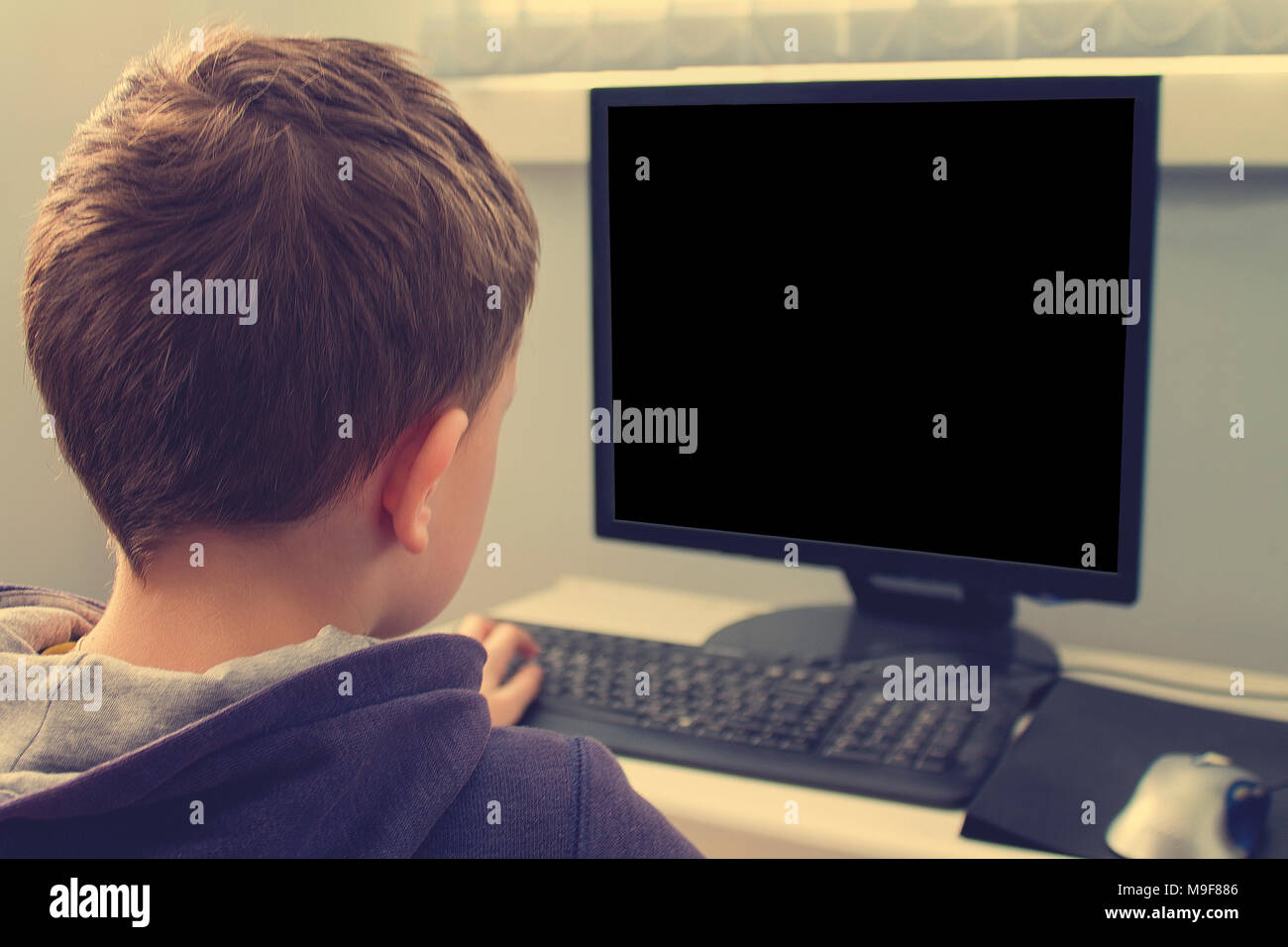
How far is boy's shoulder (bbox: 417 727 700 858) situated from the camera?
59cm

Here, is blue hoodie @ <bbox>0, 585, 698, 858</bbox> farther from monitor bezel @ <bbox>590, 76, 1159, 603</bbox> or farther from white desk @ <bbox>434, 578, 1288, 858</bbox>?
monitor bezel @ <bbox>590, 76, 1159, 603</bbox>

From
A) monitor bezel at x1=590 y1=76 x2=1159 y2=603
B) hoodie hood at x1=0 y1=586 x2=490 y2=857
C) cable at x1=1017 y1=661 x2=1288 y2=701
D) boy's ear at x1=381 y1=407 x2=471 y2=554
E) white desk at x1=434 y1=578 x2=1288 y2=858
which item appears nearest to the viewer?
hoodie hood at x1=0 y1=586 x2=490 y2=857

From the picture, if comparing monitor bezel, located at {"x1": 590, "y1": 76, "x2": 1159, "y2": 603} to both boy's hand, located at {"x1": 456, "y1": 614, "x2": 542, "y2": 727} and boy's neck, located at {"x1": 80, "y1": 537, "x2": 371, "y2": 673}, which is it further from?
boy's neck, located at {"x1": 80, "y1": 537, "x2": 371, "y2": 673}

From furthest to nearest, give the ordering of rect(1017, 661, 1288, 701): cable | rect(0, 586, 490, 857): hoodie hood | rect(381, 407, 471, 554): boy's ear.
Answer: rect(1017, 661, 1288, 701): cable
rect(381, 407, 471, 554): boy's ear
rect(0, 586, 490, 857): hoodie hood

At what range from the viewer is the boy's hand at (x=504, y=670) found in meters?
0.96

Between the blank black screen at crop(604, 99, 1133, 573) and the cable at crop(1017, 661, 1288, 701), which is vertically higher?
the blank black screen at crop(604, 99, 1133, 573)

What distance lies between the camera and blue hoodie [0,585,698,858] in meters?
0.55

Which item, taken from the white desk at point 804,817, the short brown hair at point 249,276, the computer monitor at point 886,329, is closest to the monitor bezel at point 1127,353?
the computer monitor at point 886,329

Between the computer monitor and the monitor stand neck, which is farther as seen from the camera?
the monitor stand neck

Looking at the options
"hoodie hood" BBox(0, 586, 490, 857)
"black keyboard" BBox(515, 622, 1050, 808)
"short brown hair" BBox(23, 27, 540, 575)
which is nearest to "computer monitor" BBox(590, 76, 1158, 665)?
"black keyboard" BBox(515, 622, 1050, 808)

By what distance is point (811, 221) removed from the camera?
3.39ft

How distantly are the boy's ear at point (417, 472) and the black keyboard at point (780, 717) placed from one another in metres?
0.30

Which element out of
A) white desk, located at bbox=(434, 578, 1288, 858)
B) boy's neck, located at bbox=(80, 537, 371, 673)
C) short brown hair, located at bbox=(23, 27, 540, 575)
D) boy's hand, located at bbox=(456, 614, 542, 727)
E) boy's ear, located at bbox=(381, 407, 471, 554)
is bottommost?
white desk, located at bbox=(434, 578, 1288, 858)
